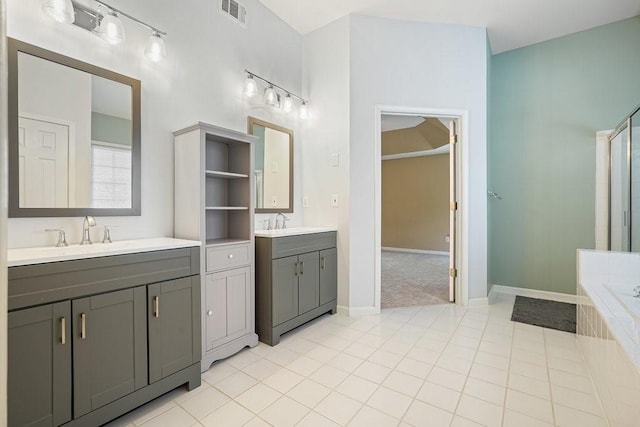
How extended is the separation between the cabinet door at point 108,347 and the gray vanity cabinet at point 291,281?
3.11 feet

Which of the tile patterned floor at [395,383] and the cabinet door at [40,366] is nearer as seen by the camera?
the cabinet door at [40,366]

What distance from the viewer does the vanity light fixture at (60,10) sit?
61.0 inches

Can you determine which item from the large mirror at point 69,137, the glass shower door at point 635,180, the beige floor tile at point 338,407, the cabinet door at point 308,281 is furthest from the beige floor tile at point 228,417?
the glass shower door at point 635,180

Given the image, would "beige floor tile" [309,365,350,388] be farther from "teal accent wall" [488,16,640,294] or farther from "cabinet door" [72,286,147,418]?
"teal accent wall" [488,16,640,294]

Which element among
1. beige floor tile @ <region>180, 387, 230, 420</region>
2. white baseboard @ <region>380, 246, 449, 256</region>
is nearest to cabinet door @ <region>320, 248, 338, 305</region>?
beige floor tile @ <region>180, 387, 230, 420</region>

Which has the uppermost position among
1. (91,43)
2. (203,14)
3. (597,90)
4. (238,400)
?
(203,14)

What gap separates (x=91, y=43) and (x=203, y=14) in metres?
0.94

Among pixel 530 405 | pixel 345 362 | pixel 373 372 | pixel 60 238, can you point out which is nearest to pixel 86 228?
pixel 60 238

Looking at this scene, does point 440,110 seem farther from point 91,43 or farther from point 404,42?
point 91,43

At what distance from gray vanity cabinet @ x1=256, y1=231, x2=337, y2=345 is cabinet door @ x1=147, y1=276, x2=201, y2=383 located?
64 centimetres

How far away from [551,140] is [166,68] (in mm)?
4117

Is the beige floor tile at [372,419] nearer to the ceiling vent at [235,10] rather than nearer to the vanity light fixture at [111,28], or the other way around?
the vanity light fixture at [111,28]

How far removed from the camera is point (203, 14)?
2.34 m

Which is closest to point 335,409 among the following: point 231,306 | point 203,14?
point 231,306
